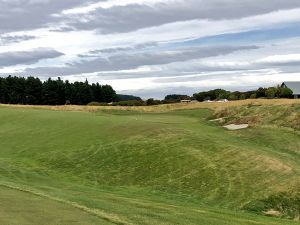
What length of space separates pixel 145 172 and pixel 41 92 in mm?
129759

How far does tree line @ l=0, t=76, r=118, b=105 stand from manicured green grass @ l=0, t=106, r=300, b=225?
108984 millimetres

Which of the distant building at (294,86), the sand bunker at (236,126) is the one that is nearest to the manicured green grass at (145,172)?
the sand bunker at (236,126)

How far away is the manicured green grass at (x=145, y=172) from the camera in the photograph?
16.1 m

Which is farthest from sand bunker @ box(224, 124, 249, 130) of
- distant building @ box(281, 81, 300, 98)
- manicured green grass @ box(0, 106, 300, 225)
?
distant building @ box(281, 81, 300, 98)

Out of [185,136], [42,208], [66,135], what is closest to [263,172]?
[185,136]

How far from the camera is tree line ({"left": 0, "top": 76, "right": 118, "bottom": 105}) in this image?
155000 millimetres

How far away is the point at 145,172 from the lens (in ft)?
97.9

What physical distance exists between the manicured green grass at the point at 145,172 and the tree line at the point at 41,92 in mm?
108984

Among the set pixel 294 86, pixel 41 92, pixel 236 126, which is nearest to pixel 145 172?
pixel 236 126

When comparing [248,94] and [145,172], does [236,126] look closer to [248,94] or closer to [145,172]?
[145,172]

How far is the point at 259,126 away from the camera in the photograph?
44.0 m

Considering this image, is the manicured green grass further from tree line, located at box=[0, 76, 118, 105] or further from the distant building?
tree line, located at box=[0, 76, 118, 105]

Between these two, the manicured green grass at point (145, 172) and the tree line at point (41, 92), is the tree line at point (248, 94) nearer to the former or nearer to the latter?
the tree line at point (41, 92)

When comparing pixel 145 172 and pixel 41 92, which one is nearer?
pixel 145 172
